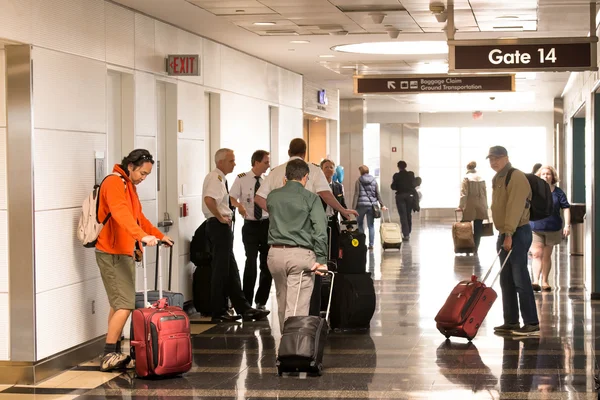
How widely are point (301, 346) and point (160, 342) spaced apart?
41.5 inches

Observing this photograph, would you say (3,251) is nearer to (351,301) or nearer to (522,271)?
(351,301)

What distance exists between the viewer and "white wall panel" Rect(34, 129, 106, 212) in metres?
7.59

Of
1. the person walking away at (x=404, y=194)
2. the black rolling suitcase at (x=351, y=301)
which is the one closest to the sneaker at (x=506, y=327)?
the black rolling suitcase at (x=351, y=301)

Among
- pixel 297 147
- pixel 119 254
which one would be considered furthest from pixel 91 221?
pixel 297 147

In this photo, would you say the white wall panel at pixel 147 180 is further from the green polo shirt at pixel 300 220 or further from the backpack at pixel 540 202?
the backpack at pixel 540 202

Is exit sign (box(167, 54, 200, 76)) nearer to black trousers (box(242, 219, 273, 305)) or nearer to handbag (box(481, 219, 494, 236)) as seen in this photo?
black trousers (box(242, 219, 273, 305))

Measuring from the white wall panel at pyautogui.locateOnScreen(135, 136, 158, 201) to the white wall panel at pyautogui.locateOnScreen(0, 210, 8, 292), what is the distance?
7.30 ft

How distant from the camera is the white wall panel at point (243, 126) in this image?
41.9 ft

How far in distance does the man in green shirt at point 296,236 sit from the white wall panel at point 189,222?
322 centimetres

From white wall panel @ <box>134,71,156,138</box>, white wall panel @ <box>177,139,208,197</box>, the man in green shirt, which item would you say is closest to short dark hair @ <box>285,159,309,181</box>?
the man in green shirt

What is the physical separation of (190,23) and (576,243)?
31.5 feet

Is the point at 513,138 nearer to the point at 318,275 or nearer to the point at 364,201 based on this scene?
the point at 364,201

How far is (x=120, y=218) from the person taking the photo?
299 inches

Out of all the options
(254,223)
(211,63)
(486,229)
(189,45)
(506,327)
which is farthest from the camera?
(486,229)
